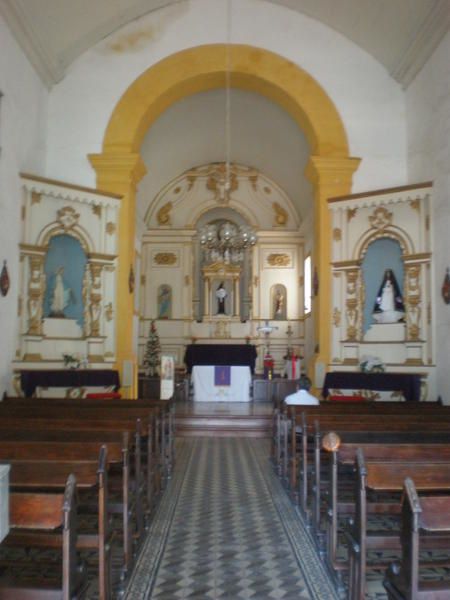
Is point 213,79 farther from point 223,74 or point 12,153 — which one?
point 12,153

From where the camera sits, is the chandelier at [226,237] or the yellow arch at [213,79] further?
the chandelier at [226,237]

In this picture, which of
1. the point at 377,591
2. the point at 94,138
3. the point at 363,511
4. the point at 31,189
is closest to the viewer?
the point at 363,511

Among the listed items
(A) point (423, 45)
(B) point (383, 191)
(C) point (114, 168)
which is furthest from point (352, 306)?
(C) point (114, 168)

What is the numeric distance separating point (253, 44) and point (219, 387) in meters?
7.28

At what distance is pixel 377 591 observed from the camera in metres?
3.71

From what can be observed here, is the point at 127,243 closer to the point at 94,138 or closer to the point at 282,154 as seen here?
the point at 94,138

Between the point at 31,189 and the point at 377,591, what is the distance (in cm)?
834

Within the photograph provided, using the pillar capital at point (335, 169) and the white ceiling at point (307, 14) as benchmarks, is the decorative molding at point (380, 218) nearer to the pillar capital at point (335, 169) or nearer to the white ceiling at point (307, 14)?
the pillar capital at point (335, 169)

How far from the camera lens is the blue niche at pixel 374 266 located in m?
10.8

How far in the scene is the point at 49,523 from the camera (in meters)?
2.50

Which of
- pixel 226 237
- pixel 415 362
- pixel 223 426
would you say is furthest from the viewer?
pixel 226 237

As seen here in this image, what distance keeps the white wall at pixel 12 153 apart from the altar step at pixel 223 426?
10.0ft

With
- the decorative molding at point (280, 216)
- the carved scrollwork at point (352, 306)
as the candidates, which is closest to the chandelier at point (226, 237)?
the carved scrollwork at point (352, 306)

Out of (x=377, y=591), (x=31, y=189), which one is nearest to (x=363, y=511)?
(x=377, y=591)
